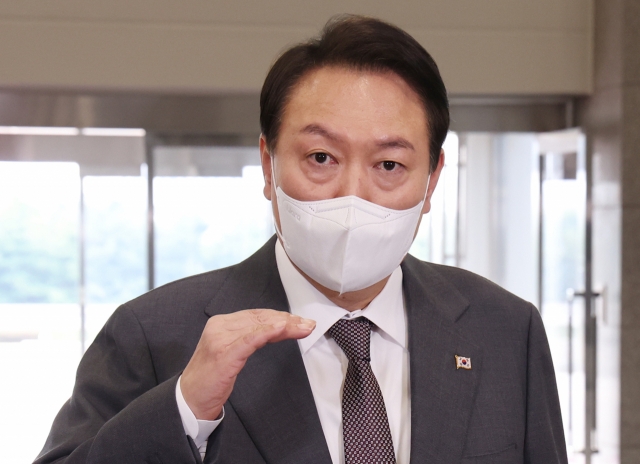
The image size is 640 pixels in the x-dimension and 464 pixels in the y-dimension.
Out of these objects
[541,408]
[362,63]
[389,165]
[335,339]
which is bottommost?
[541,408]

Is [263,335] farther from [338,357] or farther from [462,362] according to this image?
[462,362]

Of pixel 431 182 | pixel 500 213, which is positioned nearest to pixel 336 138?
pixel 431 182

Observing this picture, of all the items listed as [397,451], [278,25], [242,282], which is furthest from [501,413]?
[278,25]

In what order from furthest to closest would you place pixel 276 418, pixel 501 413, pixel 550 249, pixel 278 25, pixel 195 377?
pixel 550 249, pixel 278 25, pixel 501 413, pixel 276 418, pixel 195 377

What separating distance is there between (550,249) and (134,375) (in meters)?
3.43

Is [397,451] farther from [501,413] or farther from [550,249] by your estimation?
[550,249]

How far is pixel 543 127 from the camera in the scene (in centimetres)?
389

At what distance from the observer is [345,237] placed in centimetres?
104

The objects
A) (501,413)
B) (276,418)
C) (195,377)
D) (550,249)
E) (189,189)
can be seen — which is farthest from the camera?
(550,249)

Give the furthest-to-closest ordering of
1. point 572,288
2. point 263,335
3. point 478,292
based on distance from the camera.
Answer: point 572,288 < point 478,292 < point 263,335

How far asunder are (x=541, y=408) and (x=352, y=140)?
588 millimetres

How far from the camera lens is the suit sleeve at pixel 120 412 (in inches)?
37.2

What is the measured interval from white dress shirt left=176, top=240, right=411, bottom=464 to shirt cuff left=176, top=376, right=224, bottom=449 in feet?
0.74

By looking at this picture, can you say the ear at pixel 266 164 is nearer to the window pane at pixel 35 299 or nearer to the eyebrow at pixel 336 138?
the eyebrow at pixel 336 138
